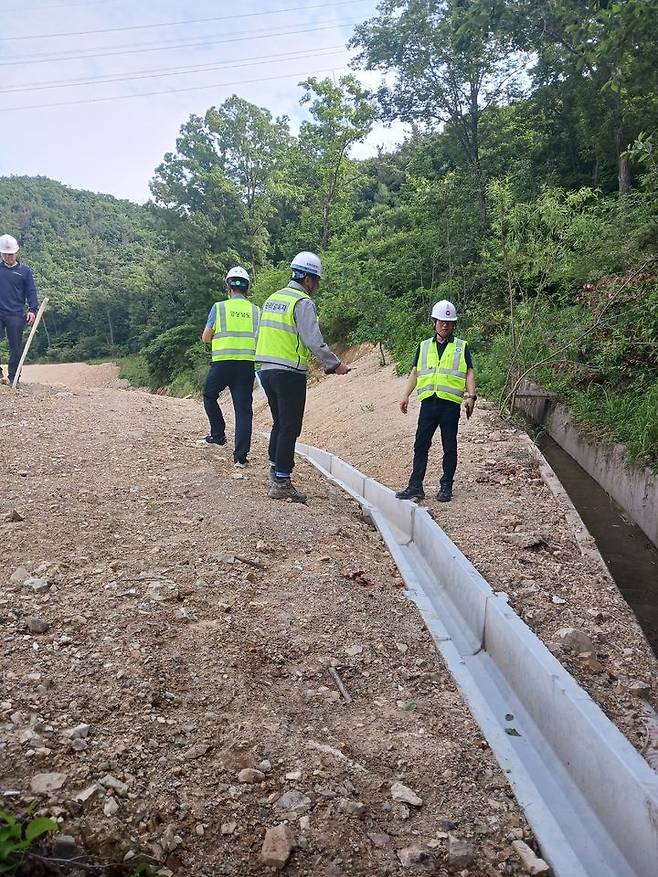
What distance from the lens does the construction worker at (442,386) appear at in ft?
18.5

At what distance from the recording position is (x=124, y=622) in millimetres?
2879

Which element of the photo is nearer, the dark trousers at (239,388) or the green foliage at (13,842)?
the green foliage at (13,842)

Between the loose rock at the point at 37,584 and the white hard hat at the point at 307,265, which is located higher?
the white hard hat at the point at 307,265

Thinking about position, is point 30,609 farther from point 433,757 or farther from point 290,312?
point 290,312

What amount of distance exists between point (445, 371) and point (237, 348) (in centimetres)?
200

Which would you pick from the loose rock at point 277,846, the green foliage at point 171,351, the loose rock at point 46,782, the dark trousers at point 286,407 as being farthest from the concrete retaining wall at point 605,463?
the green foliage at point 171,351

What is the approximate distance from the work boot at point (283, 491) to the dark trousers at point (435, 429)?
130 centimetres

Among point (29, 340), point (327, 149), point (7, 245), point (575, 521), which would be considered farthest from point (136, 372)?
point (575, 521)

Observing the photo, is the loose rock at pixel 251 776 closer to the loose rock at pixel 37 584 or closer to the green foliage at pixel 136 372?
the loose rock at pixel 37 584

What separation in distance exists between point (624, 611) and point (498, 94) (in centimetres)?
2206

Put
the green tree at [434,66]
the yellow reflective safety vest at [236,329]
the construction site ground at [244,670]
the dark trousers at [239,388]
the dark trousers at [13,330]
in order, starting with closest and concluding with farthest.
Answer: the construction site ground at [244,670]
the yellow reflective safety vest at [236,329]
the dark trousers at [239,388]
the dark trousers at [13,330]
the green tree at [434,66]

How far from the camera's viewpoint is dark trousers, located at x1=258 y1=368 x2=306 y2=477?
5156mm

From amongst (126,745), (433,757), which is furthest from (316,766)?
(126,745)

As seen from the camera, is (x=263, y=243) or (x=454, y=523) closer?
(x=454, y=523)
